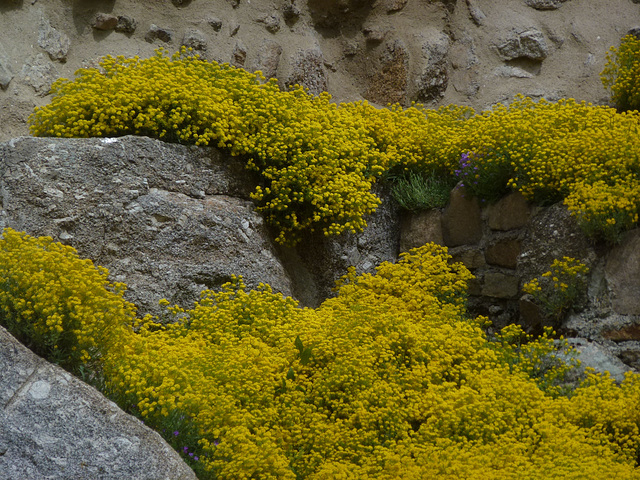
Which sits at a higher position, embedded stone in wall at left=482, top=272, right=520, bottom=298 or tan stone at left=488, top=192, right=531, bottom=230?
tan stone at left=488, top=192, right=531, bottom=230

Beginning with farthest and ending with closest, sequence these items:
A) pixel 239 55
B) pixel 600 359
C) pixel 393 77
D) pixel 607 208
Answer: pixel 393 77, pixel 239 55, pixel 607 208, pixel 600 359

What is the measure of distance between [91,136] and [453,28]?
4399mm

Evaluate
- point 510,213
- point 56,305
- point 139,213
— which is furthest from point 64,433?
point 510,213

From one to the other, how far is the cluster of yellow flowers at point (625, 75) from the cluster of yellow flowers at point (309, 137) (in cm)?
102

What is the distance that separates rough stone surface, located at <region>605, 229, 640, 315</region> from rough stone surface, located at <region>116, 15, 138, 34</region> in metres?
4.73

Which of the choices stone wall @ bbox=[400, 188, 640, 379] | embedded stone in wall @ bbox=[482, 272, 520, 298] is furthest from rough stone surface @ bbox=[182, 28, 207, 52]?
embedded stone in wall @ bbox=[482, 272, 520, 298]

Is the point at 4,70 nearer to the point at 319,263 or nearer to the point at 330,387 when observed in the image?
the point at 319,263

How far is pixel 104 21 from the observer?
6.76 m

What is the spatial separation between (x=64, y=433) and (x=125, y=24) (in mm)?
4637

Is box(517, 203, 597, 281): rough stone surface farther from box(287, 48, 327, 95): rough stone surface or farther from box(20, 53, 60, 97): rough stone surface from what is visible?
box(20, 53, 60, 97): rough stone surface

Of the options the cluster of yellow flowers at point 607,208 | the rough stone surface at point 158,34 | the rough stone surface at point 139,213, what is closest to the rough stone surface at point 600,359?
the cluster of yellow flowers at point 607,208

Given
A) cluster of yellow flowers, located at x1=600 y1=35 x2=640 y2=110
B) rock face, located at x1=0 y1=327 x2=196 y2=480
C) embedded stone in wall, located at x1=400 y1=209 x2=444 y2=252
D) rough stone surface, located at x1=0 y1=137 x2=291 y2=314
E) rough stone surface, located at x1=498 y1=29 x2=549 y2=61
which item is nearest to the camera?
rock face, located at x1=0 y1=327 x2=196 y2=480

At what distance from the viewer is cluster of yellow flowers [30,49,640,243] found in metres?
5.73

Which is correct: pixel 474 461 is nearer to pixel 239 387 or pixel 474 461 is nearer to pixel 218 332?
pixel 239 387
